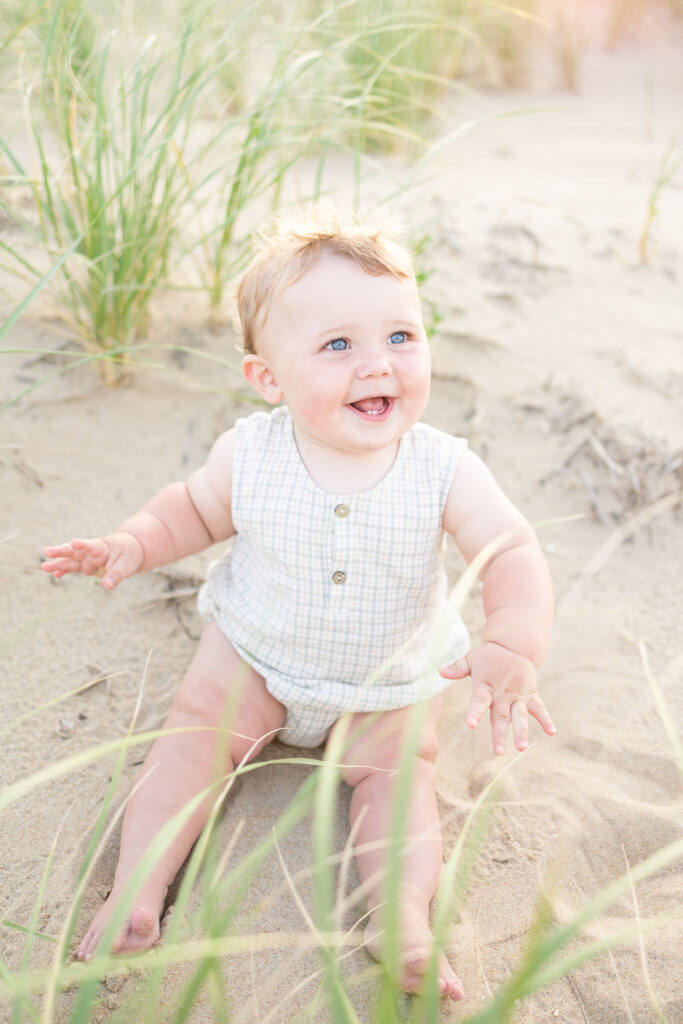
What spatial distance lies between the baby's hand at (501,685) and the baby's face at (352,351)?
393 mm

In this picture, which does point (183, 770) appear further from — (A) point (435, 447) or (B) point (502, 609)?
(A) point (435, 447)

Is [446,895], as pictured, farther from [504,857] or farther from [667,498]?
[667,498]

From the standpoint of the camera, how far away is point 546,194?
11.4 feet

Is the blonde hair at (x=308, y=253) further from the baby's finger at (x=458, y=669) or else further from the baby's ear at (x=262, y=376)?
the baby's finger at (x=458, y=669)

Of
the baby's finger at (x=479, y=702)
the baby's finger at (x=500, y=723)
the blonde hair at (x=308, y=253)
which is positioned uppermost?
the blonde hair at (x=308, y=253)

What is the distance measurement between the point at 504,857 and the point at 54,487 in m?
1.33

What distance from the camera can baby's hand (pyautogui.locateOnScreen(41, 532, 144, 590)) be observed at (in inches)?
59.5

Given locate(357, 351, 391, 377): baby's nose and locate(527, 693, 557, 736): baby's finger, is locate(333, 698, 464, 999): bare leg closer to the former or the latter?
locate(527, 693, 557, 736): baby's finger

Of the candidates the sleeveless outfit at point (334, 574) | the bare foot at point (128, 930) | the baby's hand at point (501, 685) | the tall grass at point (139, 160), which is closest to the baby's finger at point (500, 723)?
the baby's hand at point (501, 685)

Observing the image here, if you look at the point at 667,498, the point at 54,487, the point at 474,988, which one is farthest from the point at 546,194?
the point at 474,988

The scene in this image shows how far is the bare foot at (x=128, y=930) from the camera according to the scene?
4.28 feet

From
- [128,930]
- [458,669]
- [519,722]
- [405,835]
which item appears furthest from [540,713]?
[128,930]

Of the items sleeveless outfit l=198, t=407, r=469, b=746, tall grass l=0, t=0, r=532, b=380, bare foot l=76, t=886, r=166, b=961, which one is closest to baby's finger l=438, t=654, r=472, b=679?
sleeveless outfit l=198, t=407, r=469, b=746

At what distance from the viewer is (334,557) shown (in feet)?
5.03
